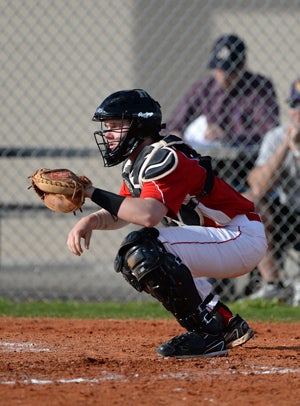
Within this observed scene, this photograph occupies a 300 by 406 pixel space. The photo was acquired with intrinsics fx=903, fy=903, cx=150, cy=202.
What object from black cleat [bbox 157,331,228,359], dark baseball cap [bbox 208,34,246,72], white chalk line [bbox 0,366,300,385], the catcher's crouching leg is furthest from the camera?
dark baseball cap [bbox 208,34,246,72]

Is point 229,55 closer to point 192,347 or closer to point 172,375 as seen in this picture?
point 192,347

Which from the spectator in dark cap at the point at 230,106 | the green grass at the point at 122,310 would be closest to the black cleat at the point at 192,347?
the green grass at the point at 122,310

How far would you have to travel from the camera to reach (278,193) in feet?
24.4

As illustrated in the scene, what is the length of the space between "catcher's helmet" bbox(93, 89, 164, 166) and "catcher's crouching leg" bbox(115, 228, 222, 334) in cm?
44

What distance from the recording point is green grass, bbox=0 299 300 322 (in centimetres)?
648

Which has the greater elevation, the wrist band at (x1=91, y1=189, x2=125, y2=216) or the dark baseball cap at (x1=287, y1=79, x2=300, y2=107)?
the dark baseball cap at (x1=287, y1=79, x2=300, y2=107)

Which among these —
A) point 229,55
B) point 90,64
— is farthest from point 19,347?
point 90,64

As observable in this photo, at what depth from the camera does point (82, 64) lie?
8930 millimetres

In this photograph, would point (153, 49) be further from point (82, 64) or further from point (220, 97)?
point (220, 97)

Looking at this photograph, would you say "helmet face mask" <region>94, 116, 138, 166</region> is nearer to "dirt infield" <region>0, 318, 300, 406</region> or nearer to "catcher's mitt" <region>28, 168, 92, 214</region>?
"catcher's mitt" <region>28, 168, 92, 214</region>

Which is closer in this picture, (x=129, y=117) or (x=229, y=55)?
(x=129, y=117)

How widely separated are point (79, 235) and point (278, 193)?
11.7 ft

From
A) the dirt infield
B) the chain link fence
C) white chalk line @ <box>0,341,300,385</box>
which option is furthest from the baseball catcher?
the chain link fence

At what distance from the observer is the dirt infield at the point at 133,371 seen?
10.8 ft
